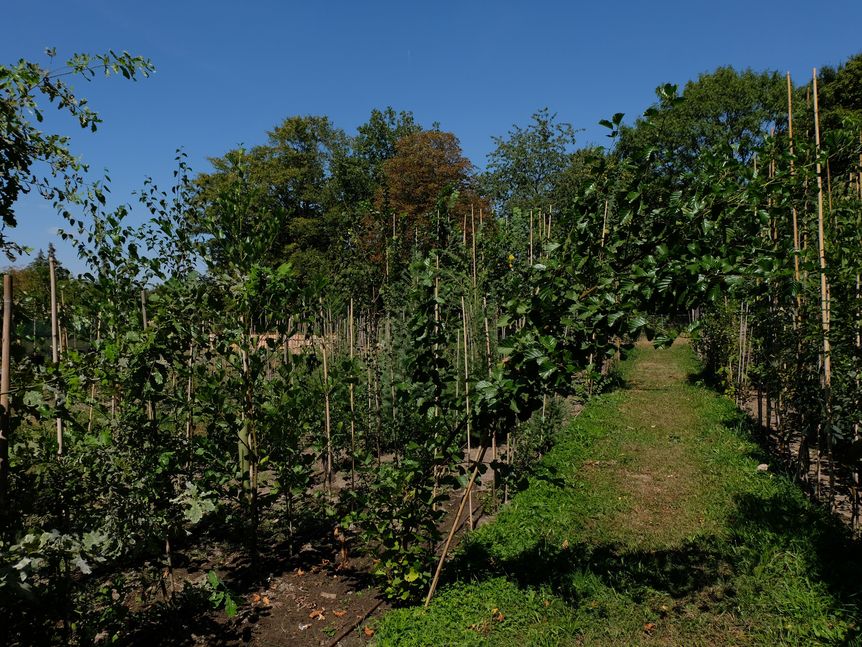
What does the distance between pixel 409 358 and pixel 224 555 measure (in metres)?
2.70

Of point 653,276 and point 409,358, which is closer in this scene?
point 653,276

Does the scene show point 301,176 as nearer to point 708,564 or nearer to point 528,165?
point 528,165

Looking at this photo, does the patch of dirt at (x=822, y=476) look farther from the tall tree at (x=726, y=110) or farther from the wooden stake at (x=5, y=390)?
the tall tree at (x=726, y=110)

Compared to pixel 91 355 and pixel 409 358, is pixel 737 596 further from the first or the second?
pixel 91 355

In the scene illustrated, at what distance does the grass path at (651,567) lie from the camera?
3379mm

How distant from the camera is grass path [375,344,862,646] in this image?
3.38 meters

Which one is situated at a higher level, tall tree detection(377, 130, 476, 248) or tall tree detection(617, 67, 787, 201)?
tall tree detection(617, 67, 787, 201)

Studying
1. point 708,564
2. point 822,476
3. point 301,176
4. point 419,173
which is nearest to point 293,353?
point 708,564

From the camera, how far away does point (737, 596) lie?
3750mm

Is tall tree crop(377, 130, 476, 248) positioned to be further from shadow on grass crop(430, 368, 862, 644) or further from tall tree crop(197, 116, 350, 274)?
shadow on grass crop(430, 368, 862, 644)

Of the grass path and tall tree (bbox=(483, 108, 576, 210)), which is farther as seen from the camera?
tall tree (bbox=(483, 108, 576, 210))

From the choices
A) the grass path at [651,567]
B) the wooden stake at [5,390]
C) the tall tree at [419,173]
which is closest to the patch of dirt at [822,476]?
the grass path at [651,567]

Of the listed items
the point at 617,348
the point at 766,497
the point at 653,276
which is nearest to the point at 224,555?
the point at 617,348

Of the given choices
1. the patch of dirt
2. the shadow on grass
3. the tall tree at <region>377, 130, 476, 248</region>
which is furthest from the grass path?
the tall tree at <region>377, 130, 476, 248</region>
